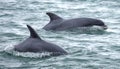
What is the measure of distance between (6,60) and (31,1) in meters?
18.4

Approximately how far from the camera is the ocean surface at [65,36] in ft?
A: 54.2

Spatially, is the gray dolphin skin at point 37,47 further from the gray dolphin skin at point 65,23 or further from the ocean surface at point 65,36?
the gray dolphin skin at point 65,23

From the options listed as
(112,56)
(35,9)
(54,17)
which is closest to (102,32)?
(54,17)

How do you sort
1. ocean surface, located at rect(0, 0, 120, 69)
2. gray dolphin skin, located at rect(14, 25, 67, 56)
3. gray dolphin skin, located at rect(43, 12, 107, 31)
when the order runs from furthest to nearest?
1. gray dolphin skin, located at rect(43, 12, 107, 31)
2. gray dolphin skin, located at rect(14, 25, 67, 56)
3. ocean surface, located at rect(0, 0, 120, 69)

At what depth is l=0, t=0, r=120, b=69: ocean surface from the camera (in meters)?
16.5

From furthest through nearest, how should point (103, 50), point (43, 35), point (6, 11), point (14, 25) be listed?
point (6, 11) → point (14, 25) → point (43, 35) → point (103, 50)

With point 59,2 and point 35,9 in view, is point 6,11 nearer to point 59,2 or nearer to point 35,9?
point 35,9

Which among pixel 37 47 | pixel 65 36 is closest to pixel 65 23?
pixel 65 36

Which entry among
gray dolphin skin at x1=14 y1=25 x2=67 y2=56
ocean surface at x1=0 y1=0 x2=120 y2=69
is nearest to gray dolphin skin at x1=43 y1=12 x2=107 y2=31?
ocean surface at x1=0 y1=0 x2=120 y2=69

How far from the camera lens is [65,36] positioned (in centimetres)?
2158

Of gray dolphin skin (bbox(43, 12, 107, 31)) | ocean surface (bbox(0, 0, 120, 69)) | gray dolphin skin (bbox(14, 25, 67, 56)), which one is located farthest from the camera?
gray dolphin skin (bbox(43, 12, 107, 31))

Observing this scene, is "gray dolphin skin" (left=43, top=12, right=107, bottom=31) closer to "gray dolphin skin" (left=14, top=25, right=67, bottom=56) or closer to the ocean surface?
the ocean surface

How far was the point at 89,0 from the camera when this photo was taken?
1366 inches

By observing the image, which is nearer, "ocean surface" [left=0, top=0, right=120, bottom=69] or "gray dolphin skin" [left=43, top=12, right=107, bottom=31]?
"ocean surface" [left=0, top=0, right=120, bottom=69]
